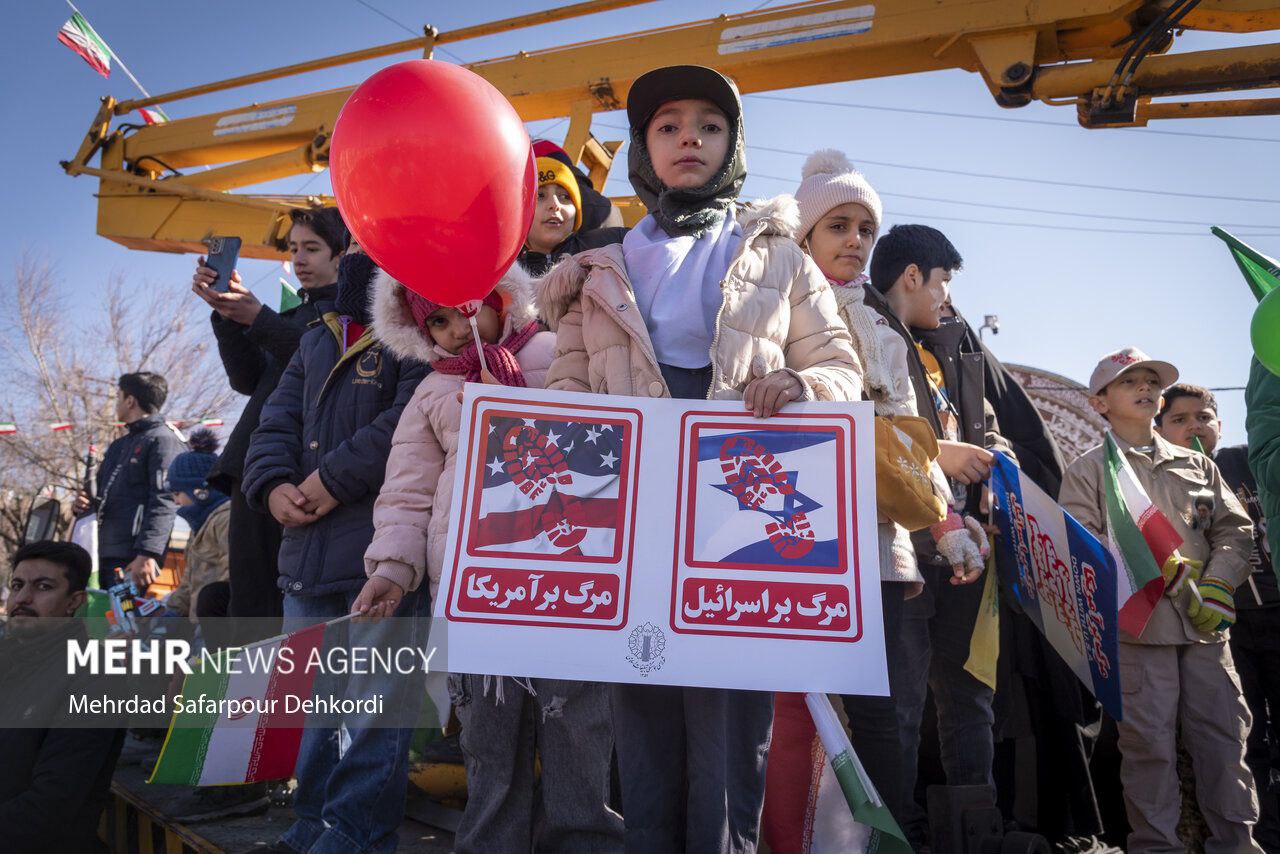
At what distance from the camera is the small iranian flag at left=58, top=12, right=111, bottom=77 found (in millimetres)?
9117

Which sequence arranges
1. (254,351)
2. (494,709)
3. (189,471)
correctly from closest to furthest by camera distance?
(494,709), (254,351), (189,471)

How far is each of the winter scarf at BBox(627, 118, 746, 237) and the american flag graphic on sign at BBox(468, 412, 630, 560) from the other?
1.87 feet

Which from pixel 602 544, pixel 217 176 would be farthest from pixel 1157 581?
pixel 217 176

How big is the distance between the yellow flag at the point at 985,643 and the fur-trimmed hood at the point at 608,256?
1464 millimetres

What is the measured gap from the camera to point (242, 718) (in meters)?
2.65

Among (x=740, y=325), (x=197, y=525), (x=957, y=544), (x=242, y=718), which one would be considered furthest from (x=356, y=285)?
(x=197, y=525)

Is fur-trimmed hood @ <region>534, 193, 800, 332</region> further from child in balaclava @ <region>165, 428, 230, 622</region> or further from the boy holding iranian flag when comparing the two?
child in balaclava @ <region>165, 428, 230, 622</region>

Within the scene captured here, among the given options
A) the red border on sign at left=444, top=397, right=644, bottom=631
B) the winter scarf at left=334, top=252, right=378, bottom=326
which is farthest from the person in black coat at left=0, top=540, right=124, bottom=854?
the red border on sign at left=444, top=397, right=644, bottom=631

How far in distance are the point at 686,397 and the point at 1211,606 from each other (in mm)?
2424

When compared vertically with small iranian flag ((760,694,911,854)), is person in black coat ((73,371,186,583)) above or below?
above

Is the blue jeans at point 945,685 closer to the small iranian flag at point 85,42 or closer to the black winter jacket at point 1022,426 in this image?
the black winter jacket at point 1022,426

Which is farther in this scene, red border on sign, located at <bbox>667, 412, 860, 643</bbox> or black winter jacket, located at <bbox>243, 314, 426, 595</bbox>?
black winter jacket, located at <bbox>243, 314, 426, 595</bbox>

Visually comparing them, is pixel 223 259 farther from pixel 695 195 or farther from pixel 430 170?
pixel 695 195

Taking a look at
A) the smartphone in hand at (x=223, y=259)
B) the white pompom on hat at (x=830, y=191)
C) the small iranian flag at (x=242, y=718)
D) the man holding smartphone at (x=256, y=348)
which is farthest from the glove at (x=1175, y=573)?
the smartphone in hand at (x=223, y=259)
